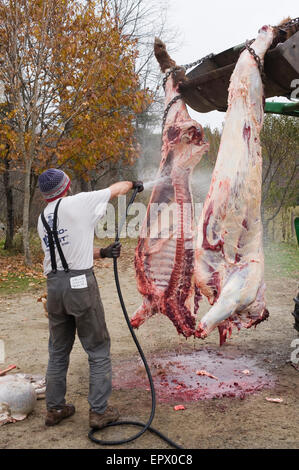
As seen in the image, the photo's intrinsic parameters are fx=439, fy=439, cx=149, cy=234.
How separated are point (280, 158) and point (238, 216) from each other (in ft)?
36.2

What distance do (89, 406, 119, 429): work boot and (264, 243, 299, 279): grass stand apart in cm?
737

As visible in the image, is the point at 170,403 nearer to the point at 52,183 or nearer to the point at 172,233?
the point at 172,233

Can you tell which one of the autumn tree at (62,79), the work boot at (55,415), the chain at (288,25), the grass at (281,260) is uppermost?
the autumn tree at (62,79)

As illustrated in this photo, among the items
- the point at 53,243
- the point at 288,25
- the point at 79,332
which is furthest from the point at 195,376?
the point at 288,25

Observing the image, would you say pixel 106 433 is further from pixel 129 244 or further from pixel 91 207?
pixel 129 244

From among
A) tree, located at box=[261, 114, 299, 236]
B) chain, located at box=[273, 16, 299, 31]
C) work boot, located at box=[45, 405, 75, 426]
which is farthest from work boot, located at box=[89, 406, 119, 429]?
tree, located at box=[261, 114, 299, 236]

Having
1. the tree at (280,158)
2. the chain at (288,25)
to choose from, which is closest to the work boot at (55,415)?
the chain at (288,25)

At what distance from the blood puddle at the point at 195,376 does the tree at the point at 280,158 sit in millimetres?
10090

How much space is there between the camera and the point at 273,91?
161 inches

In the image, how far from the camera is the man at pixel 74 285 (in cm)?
343

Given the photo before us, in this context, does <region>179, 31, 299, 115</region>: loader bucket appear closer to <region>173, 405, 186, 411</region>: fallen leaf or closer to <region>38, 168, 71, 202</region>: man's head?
<region>38, 168, 71, 202</region>: man's head

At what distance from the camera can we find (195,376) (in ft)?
14.4

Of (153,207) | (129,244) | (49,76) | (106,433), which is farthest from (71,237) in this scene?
(129,244)

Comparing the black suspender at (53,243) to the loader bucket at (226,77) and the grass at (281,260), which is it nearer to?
the loader bucket at (226,77)
